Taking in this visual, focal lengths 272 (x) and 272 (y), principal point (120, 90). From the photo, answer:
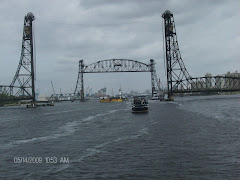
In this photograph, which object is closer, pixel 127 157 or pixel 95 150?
pixel 127 157

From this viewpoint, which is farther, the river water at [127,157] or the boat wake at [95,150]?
the boat wake at [95,150]

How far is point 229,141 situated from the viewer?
74.2 feet

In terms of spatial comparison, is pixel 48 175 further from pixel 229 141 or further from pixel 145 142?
pixel 229 141

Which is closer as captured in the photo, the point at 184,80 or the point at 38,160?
the point at 38,160

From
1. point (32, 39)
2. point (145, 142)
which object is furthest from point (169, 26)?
point (145, 142)

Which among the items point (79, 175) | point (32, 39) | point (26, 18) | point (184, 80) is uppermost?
point (26, 18)

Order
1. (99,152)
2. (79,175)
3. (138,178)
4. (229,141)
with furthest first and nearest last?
(229,141)
(99,152)
(79,175)
(138,178)

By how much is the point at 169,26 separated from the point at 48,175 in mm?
108943

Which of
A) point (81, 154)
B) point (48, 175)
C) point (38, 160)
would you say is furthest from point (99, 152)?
point (48, 175)

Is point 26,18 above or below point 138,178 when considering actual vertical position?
above

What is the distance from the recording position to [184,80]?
11806 centimetres

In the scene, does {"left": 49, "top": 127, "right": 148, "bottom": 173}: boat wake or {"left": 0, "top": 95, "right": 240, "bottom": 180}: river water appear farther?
{"left": 49, "top": 127, "right": 148, "bottom": 173}: boat wake

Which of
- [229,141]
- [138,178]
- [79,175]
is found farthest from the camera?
[229,141]

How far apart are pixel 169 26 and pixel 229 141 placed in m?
99.8
